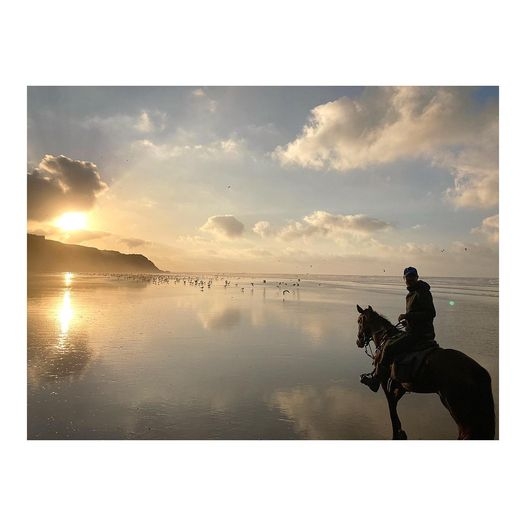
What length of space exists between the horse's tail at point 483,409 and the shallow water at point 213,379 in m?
0.91

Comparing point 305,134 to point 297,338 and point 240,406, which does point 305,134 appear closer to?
point 297,338

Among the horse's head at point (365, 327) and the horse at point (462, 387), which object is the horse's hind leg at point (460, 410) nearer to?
the horse at point (462, 387)

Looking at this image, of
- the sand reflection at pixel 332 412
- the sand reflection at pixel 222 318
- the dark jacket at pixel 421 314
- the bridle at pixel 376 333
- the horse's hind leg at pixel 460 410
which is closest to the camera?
the horse's hind leg at pixel 460 410

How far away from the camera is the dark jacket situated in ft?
20.1

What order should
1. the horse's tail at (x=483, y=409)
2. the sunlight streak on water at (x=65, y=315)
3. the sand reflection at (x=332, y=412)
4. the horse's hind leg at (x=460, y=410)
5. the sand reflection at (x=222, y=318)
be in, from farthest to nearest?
the sand reflection at (x=222, y=318) → the sunlight streak on water at (x=65, y=315) → the sand reflection at (x=332, y=412) → the horse's hind leg at (x=460, y=410) → the horse's tail at (x=483, y=409)

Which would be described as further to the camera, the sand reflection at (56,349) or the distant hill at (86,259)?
the distant hill at (86,259)

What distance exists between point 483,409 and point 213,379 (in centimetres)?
505

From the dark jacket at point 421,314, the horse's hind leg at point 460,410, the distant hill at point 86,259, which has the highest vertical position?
the distant hill at point 86,259

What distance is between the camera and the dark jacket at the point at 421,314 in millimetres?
6121

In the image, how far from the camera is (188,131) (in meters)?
9.39

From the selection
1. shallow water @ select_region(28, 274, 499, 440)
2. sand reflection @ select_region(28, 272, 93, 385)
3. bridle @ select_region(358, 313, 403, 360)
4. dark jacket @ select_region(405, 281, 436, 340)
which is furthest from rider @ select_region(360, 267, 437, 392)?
sand reflection @ select_region(28, 272, 93, 385)

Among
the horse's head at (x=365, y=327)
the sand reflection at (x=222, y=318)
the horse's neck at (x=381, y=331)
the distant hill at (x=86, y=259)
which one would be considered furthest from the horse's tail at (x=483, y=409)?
the distant hill at (x=86, y=259)

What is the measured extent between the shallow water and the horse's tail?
0.91 meters

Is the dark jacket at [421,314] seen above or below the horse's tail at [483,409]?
above
